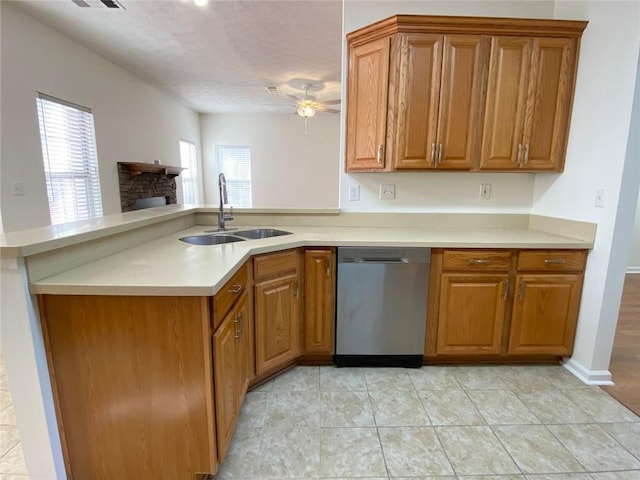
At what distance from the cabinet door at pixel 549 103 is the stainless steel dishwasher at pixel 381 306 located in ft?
3.61

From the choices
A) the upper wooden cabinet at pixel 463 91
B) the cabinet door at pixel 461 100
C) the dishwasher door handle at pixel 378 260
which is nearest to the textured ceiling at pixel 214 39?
the upper wooden cabinet at pixel 463 91

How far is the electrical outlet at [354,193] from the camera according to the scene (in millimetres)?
2611

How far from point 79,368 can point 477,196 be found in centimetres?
271

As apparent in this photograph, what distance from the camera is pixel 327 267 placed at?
2137mm

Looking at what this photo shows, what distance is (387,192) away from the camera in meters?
2.62

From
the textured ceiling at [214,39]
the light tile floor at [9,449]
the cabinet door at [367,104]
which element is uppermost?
the textured ceiling at [214,39]

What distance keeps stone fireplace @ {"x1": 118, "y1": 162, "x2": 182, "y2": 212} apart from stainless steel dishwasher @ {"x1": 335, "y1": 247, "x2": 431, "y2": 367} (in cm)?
341

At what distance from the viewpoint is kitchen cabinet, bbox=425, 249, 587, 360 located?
212cm

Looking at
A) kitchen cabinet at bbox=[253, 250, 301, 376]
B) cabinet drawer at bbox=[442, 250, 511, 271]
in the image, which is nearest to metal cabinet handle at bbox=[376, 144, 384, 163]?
cabinet drawer at bbox=[442, 250, 511, 271]

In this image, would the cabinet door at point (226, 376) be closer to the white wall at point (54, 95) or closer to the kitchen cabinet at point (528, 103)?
the kitchen cabinet at point (528, 103)

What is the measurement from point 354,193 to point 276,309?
44.9 inches

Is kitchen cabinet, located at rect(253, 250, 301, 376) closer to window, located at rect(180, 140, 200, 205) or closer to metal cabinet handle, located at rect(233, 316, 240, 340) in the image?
metal cabinet handle, located at rect(233, 316, 240, 340)

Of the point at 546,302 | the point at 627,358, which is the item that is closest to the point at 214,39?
the point at 546,302

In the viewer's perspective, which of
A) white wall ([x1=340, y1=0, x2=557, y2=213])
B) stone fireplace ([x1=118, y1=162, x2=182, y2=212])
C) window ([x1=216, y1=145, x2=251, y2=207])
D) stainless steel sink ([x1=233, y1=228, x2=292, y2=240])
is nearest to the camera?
stainless steel sink ([x1=233, y1=228, x2=292, y2=240])
